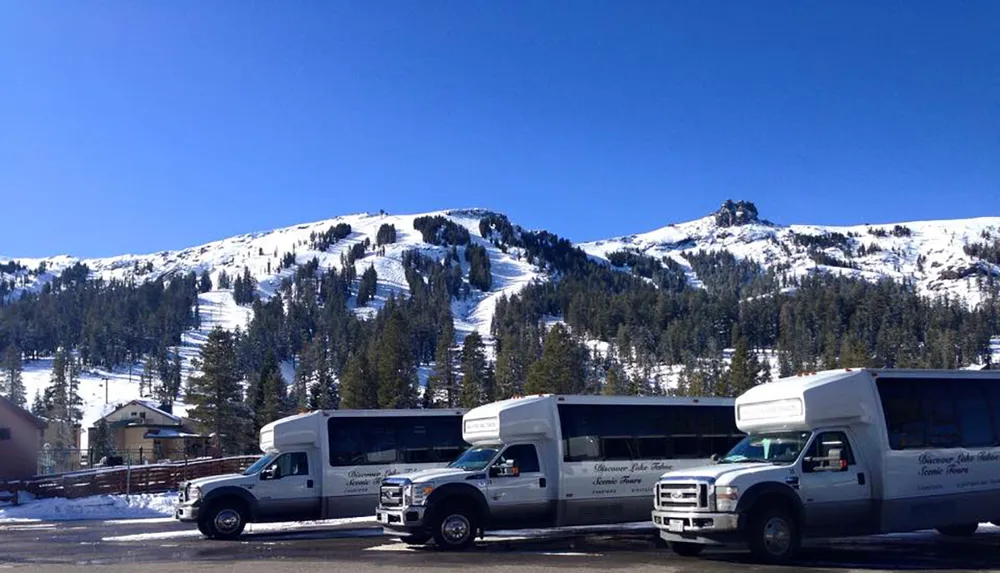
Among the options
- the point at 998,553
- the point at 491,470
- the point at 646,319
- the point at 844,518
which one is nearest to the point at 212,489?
the point at 491,470

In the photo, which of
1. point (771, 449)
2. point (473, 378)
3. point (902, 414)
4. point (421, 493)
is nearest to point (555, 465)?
point (421, 493)

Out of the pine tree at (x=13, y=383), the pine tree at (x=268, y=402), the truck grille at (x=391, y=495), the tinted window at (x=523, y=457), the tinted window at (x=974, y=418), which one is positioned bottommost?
the truck grille at (x=391, y=495)

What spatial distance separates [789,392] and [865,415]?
1286 millimetres

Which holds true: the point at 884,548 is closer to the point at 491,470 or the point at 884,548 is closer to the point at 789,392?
the point at 789,392

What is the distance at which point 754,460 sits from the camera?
1486 centimetres

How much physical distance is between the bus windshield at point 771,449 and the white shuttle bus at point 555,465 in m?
3.97

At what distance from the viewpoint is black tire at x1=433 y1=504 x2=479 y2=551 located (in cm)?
1688

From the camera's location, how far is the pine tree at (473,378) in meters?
70.1

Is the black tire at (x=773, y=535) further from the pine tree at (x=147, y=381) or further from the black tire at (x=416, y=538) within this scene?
the pine tree at (x=147, y=381)

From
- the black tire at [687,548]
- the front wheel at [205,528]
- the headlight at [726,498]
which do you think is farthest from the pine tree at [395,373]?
the headlight at [726,498]

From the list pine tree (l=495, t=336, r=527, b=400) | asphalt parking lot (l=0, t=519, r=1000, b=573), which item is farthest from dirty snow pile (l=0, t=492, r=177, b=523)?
pine tree (l=495, t=336, r=527, b=400)

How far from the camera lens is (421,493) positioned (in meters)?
16.8

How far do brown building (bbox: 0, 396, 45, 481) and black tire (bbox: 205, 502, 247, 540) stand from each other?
34137 mm

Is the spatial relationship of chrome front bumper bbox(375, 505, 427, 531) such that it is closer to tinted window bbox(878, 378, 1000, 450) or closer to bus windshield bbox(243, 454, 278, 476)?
bus windshield bbox(243, 454, 278, 476)
